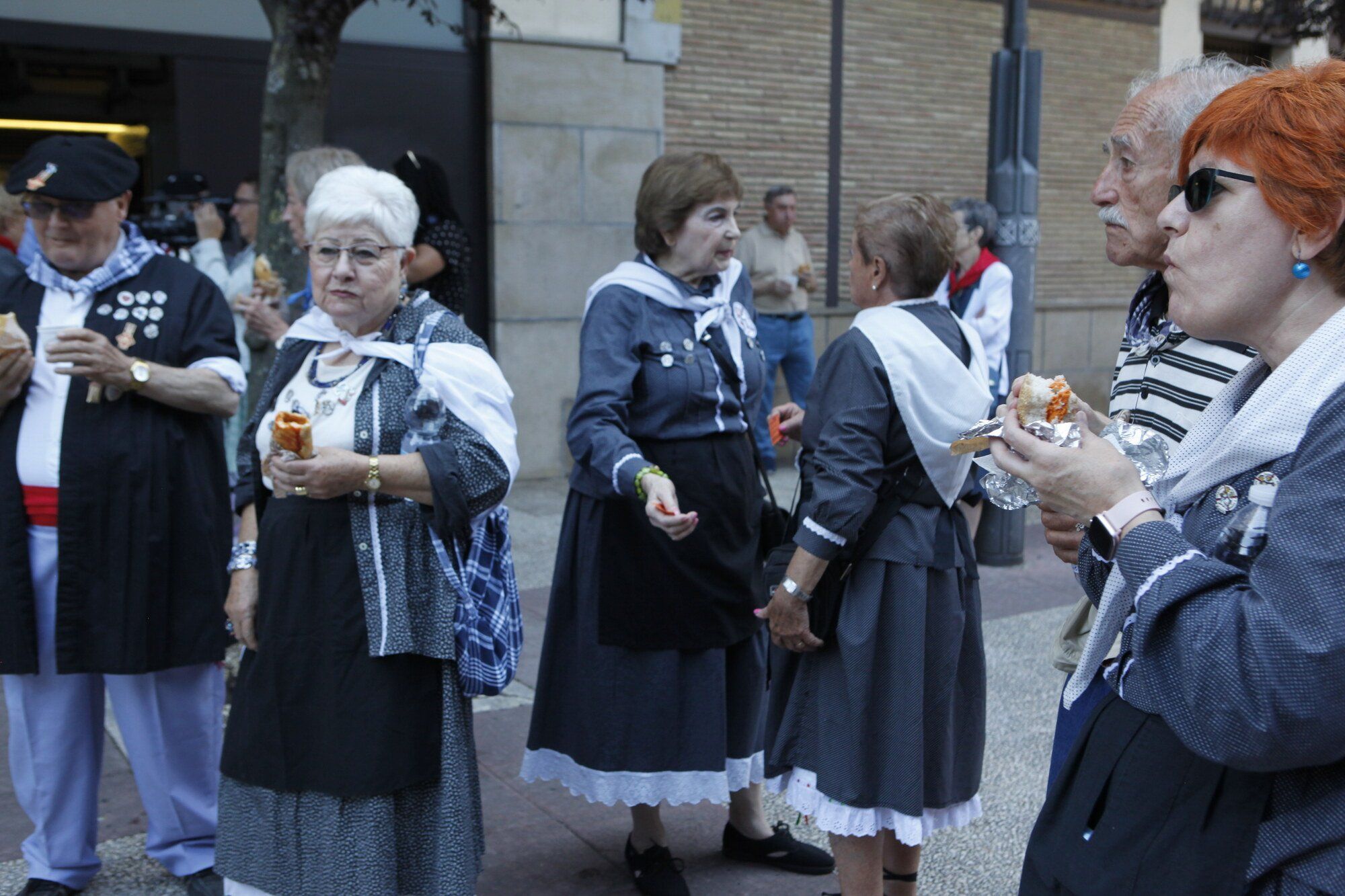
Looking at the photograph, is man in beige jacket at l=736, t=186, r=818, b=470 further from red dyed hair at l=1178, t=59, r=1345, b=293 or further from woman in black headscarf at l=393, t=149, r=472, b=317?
red dyed hair at l=1178, t=59, r=1345, b=293

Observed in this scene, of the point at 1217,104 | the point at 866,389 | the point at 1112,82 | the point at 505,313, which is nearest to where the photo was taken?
the point at 1217,104

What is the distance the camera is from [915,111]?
464 inches

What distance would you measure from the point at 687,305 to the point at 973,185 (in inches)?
376

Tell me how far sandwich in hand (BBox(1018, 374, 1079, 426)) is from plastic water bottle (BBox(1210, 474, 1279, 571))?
0.34 meters

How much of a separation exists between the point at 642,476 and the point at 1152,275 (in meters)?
1.33

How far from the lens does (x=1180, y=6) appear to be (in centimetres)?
1370

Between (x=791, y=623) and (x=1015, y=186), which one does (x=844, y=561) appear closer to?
(x=791, y=623)

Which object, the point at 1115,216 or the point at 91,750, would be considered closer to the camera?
the point at 1115,216

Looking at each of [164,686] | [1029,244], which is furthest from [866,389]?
[1029,244]

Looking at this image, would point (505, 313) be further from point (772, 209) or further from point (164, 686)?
point (164, 686)

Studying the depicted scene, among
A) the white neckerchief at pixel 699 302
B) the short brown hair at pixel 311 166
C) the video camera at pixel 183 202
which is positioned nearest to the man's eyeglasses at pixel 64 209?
the short brown hair at pixel 311 166

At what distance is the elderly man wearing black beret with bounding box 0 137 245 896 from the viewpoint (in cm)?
336

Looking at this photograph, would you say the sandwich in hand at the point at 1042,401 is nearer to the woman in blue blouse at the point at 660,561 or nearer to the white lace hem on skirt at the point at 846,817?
the white lace hem on skirt at the point at 846,817

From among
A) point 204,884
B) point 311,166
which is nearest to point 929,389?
point 311,166
